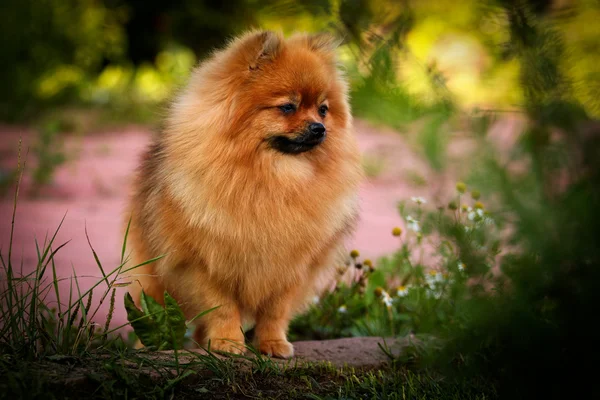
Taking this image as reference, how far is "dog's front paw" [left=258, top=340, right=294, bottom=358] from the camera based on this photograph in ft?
10.2

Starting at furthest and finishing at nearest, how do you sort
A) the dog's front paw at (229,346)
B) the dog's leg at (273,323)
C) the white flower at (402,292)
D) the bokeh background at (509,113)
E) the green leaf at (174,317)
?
the white flower at (402,292), the dog's leg at (273,323), the dog's front paw at (229,346), the green leaf at (174,317), the bokeh background at (509,113)

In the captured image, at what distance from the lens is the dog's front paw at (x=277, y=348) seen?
3.12 meters

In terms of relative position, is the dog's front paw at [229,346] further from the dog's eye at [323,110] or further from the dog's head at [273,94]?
the dog's eye at [323,110]

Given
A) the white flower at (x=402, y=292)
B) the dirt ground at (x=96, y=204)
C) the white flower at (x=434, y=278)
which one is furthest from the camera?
the dirt ground at (x=96, y=204)

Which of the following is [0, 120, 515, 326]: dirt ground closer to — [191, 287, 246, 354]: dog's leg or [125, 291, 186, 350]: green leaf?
[191, 287, 246, 354]: dog's leg

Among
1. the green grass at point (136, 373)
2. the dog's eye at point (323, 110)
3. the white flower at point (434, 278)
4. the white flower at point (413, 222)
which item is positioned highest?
the dog's eye at point (323, 110)

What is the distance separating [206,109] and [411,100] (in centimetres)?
223

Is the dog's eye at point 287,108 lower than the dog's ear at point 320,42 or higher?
lower

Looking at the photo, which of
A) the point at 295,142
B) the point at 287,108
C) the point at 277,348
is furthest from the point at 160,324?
the point at 287,108

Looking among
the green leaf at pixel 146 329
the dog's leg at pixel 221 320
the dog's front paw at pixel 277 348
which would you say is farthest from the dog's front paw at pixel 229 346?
the green leaf at pixel 146 329

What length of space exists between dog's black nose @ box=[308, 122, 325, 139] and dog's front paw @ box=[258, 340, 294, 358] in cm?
107

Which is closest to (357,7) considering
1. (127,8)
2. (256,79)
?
(256,79)

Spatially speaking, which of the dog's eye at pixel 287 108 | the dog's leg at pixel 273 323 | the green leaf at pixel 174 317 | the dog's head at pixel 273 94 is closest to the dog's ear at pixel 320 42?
the dog's head at pixel 273 94

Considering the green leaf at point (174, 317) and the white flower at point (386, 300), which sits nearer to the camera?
the green leaf at point (174, 317)
